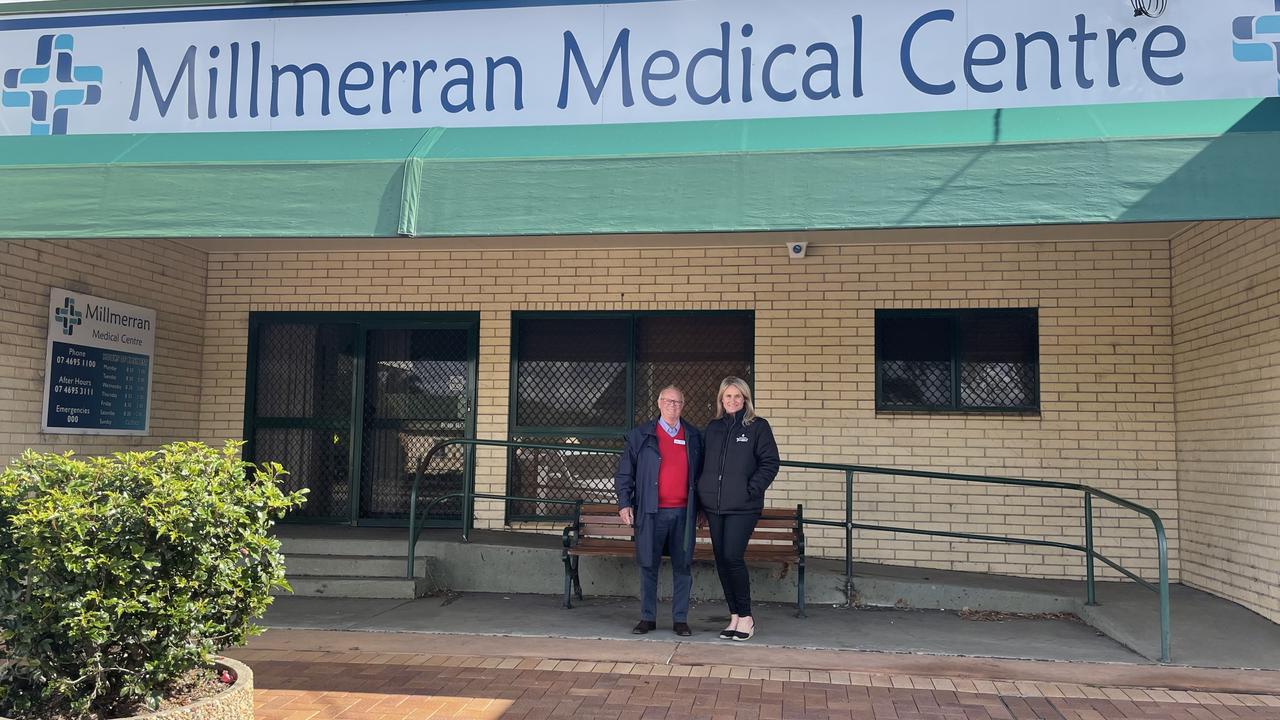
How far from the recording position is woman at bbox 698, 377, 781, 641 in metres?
6.29

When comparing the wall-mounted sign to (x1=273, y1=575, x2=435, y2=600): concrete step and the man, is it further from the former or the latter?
the man

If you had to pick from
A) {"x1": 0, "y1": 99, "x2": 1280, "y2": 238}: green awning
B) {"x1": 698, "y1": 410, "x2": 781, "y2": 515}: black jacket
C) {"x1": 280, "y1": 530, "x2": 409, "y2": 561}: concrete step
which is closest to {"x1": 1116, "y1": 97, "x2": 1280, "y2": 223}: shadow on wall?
{"x1": 0, "y1": 99, "x2": 1280, "y2": 238}: green awning

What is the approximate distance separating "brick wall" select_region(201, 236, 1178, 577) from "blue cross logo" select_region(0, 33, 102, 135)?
3.32 meters

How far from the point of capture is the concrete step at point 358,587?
304 inches

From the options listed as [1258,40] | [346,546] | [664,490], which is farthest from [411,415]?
[1258,40]

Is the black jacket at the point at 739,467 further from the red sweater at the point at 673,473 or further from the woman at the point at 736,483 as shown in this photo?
the red sweater at the point at 673,473

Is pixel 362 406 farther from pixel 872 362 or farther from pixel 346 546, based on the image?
pixel 872 362

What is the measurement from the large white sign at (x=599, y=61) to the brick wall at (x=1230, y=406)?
1.71 metres

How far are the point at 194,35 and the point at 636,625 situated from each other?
4.65 m

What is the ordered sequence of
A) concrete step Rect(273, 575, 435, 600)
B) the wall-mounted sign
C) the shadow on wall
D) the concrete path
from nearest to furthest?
the shadow on wall → the concrete path → concrete step Rect(273, 575, 435, 600) → the wall-mounted sign

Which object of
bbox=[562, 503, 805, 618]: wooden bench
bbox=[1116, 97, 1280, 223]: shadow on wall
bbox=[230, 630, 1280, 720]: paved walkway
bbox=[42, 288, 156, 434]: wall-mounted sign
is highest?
bbox=[1116, 97, 1280, 223]: shadow on wall

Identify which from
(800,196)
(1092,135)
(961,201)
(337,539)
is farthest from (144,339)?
(1092,135)

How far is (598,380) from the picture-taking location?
9195mm

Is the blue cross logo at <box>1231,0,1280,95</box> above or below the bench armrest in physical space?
above
